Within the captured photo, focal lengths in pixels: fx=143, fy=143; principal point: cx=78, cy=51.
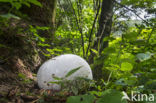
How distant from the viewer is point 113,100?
76 centimetres

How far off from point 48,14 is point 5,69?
4.98ft

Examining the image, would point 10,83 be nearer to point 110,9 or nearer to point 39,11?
point 39,11

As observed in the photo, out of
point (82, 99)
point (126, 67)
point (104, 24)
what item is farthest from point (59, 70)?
point (104, 24)

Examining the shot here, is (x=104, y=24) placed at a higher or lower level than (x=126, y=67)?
higher

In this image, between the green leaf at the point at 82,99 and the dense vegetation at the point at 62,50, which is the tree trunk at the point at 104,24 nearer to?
the dense vegetation at the point at 62,50

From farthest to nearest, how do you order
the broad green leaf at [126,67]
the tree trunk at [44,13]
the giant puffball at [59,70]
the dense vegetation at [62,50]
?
the tree trunk at [44,13], the giant puffball at [59,70], the broad green leaf at [126,67], the dense vegetation at [62,50]

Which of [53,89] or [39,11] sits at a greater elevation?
[39,11]

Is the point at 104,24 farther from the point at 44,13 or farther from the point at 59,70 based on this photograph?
the point at 59,70

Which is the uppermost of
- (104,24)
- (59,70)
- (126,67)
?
(104,24)

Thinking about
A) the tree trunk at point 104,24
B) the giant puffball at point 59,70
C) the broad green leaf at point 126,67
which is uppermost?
the tree trunk at point 104,24

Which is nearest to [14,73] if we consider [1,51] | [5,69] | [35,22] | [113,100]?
[5,69]

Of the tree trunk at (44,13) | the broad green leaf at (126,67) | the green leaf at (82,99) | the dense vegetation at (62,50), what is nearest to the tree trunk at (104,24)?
the dense vegetation at (62,50)

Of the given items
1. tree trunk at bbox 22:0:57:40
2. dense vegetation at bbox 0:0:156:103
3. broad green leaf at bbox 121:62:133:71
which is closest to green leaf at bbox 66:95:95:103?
dense vegetation at bbox 0:0:156:103

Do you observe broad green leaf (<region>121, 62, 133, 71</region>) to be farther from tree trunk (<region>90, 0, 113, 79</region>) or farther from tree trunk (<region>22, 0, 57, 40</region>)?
tree trunk (<region>22, 0, 57, 40</region>)
